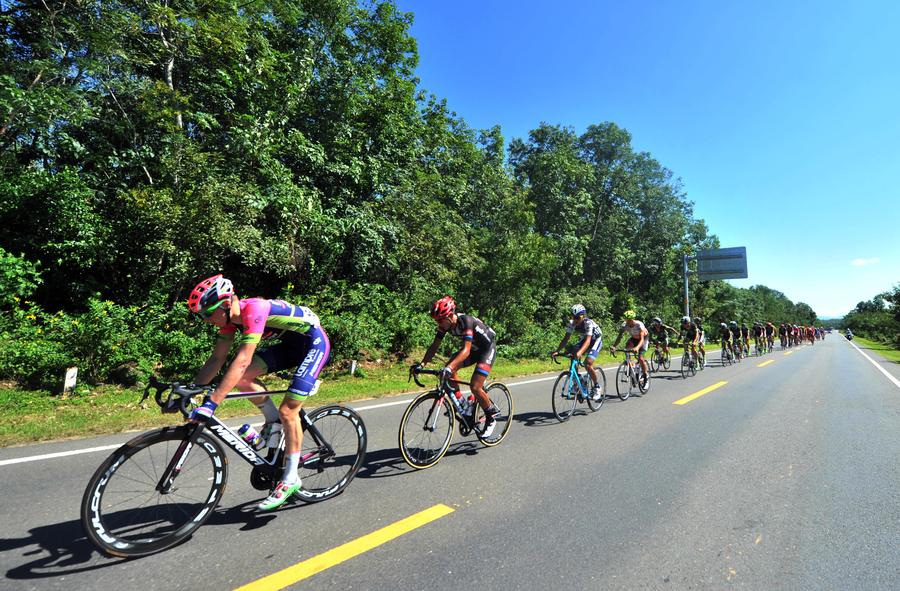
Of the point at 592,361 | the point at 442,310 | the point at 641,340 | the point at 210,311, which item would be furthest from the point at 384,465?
the point at 641,340

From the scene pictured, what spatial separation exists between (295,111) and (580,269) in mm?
20423

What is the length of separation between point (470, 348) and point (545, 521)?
2258 millimetres

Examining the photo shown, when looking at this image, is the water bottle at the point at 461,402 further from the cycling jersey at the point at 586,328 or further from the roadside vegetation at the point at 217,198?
the roadside vegetation at the point at 217,198

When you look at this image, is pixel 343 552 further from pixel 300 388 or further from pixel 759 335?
pixel 759 335

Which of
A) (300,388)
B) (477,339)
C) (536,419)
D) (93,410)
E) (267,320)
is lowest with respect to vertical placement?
(536,419)

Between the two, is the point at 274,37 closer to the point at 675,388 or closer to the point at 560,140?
the point at 675,388

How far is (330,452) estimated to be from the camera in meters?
3.83

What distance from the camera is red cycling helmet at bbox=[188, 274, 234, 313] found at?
302 centimetres

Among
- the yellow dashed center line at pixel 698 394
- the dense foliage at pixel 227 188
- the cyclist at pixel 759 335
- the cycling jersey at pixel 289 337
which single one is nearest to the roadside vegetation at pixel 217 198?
the dense foliage at pixel 227 188

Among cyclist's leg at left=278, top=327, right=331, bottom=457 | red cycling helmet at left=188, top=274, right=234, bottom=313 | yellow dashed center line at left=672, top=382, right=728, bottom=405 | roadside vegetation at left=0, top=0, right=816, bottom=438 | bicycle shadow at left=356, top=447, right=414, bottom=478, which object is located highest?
roadside vegetation at left=0, top=0, right=816, bottom=438

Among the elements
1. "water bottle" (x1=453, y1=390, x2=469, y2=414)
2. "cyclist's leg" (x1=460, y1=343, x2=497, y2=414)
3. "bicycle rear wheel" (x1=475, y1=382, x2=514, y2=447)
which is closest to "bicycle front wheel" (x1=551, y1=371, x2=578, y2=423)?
"bicycle rear wheel" (x1=475, y1=382, x2=514, y2=447)

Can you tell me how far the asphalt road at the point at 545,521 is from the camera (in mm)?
2502

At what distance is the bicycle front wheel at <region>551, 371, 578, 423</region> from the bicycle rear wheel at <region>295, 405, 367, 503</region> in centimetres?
387

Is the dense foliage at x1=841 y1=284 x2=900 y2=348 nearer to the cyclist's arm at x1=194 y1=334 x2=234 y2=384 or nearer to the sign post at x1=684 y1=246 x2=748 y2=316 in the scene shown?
the sign post at x1=684 y1=246 x2=748 y2=316
